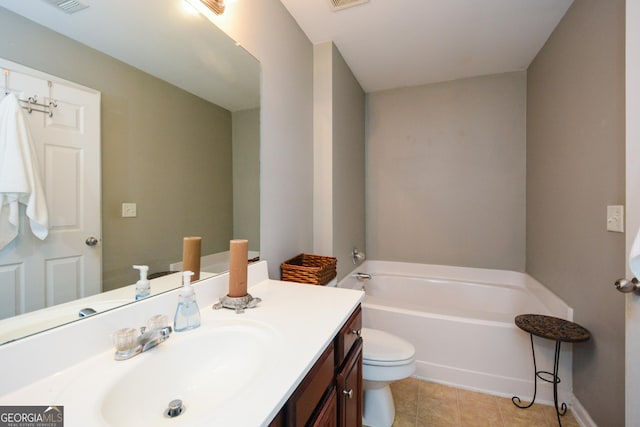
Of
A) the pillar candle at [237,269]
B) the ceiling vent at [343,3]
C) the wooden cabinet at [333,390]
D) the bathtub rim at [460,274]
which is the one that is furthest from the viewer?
the bathtub rim at [460,274]

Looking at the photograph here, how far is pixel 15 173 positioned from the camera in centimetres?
59

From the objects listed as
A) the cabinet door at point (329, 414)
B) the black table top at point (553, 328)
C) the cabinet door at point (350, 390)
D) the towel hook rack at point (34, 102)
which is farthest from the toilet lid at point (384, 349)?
the towel hook rack at point (34, 102)

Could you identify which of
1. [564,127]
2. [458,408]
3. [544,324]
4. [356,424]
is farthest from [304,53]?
[458,408]

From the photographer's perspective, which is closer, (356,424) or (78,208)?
(78,208)

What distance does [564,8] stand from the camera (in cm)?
168

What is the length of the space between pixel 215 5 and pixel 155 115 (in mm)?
601

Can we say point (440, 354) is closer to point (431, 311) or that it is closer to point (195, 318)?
point (431, 311)

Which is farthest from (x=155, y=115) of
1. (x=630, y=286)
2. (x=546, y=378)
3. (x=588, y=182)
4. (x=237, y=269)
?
(x=546, y=378)

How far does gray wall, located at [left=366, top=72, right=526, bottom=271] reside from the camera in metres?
2.51

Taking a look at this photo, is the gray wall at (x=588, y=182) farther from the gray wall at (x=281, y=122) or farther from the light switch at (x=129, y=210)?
the light switch at (x=129, y=210)

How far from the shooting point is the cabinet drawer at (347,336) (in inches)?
37.5

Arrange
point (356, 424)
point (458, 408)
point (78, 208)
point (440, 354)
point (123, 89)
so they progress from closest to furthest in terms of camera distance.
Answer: point (78, 208), point (123, 89), point (356, 424), point (458, 408), point (440, 354)

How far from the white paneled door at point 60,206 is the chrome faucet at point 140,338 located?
164 millimetres

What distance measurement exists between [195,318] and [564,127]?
2.36 meters
